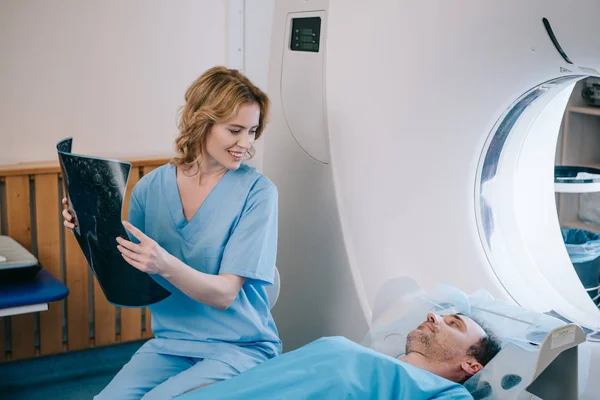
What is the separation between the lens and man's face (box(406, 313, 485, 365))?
1763 millimetres

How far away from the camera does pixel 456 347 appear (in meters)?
1.77

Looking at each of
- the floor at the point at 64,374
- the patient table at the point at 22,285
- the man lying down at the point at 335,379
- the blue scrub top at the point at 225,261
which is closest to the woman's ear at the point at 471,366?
the man lying down at the point at 335,379

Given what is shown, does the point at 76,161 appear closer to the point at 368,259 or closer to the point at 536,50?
the point at 368,259

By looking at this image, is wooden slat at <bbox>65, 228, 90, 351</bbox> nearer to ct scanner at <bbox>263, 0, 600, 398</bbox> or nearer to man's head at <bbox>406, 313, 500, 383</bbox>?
ct scanner at <bbox>263, 0, 600, 398</bbox>

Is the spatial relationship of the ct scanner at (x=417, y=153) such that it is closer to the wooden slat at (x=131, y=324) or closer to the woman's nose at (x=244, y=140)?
the woman's nose at (x=244, y=140)

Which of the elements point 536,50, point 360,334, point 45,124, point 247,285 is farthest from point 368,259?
point 45,124

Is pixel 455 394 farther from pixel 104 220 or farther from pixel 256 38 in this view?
pixel 256 38

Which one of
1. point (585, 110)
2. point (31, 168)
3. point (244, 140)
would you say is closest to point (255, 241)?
point (244, 140)

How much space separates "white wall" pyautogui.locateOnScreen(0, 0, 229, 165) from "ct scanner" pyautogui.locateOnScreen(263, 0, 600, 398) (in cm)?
75

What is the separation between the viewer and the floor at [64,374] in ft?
8.80

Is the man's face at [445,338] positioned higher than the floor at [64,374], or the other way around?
the man's face at [445,338]

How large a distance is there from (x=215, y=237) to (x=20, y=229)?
1.12 meters

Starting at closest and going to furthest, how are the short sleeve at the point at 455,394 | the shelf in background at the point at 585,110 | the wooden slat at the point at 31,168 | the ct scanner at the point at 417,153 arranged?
the short sleeve at the point at 455,394, the ct scanner at the point at 417,153, the shelf in background at the point at 585,110, the wooden slat at the point at 31,168

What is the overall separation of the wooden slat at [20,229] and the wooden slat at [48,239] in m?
0.03
